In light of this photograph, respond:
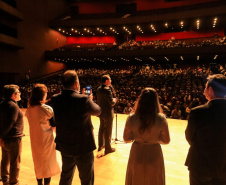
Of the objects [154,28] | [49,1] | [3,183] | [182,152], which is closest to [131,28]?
[154,28]

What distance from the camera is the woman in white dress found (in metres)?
2.27

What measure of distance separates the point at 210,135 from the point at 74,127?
1221mm

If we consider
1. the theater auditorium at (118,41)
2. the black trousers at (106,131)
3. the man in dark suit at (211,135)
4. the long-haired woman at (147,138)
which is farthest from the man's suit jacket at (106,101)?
the theater auditorium at (118,41)

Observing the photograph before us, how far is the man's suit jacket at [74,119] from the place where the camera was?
1878mm

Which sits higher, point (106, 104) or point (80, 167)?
point (106, 104)

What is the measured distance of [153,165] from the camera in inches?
70.3

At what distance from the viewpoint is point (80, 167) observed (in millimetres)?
1978

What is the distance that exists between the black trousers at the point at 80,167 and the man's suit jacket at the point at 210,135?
103cm

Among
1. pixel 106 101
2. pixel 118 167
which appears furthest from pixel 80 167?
pixel 106 101

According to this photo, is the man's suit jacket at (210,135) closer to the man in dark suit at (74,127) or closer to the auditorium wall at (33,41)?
the man in dark suit at (74,127)

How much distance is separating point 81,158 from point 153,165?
709 millimetres

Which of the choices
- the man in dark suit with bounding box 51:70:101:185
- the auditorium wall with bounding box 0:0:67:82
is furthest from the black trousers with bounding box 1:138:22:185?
the auditorium wall with bounding box 0:0:67:82

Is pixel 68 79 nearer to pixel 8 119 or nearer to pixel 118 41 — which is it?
pixel 8 119

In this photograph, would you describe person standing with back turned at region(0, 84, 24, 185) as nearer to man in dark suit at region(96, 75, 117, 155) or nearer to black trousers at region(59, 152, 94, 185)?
black trousers at region(59, 152, 94, 185)
